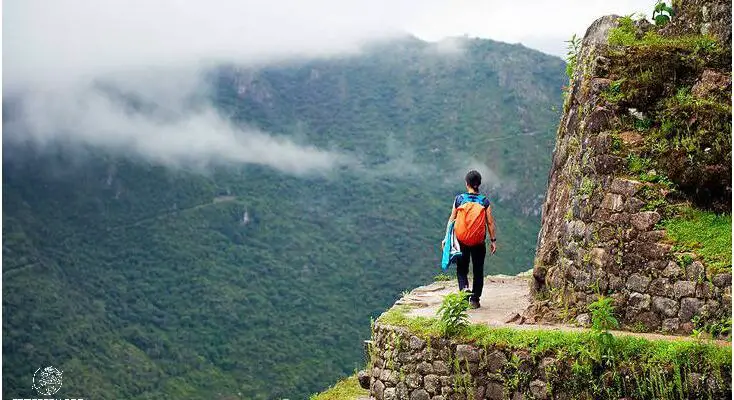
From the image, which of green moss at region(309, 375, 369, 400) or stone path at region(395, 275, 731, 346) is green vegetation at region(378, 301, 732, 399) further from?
green moss at region(309, 375, 369, 400)

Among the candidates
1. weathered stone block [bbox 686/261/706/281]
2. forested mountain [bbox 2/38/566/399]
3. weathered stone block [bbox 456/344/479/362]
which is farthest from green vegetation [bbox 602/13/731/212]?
forested mountain [bbox 2/38/566/399]

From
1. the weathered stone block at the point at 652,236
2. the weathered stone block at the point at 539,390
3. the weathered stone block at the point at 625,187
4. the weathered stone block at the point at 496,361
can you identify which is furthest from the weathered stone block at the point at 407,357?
the weathered stone block at the point at 625,187

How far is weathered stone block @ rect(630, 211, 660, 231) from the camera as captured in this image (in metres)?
8.14

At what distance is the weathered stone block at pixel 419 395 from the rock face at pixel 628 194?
1.48m

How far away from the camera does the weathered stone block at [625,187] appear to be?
8.35m

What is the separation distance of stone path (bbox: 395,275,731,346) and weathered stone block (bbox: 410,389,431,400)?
1018 millimetres

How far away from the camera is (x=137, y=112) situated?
360 feet

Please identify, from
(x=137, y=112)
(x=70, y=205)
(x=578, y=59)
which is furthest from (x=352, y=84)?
(x=578, y=59)

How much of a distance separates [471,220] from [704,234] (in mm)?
2534

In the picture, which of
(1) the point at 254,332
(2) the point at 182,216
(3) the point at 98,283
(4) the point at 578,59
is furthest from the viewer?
(2) the point at 182,216

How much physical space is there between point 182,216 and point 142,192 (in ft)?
24.8

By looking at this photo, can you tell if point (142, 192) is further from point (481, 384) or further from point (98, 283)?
point (481, 384)

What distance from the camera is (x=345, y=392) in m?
11.4

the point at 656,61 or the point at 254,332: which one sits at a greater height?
the point at 656,61
